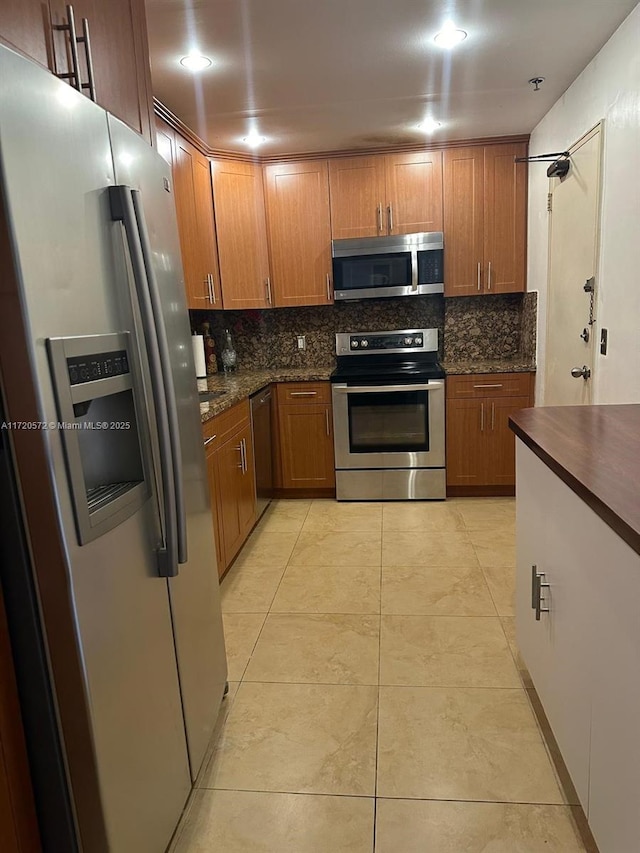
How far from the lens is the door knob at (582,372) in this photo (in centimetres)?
283

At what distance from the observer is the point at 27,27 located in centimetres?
108

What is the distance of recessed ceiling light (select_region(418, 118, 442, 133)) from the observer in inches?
138

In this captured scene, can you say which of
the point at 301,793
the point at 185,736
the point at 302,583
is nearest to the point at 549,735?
the point at 301,793

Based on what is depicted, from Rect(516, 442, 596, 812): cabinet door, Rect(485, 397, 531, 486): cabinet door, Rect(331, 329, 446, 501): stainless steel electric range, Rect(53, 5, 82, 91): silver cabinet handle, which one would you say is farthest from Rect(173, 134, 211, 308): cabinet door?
Rect(516, 442, 596, 812): cabinet door

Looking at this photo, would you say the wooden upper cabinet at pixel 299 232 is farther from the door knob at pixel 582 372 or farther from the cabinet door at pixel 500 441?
the door knob at pixel 582 372

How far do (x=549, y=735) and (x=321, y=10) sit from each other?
8.69 ft

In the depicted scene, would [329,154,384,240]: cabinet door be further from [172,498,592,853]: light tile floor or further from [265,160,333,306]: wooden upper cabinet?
[172,498,592,853]: light tile floor

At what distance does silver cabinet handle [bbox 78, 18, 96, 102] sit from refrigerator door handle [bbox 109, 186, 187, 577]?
0.28 meters

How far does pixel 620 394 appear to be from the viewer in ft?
8.07

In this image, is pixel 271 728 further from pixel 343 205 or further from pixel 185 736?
pixel 343 205

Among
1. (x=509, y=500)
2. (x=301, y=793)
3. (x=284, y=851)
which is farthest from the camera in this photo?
(x=509, y=500)

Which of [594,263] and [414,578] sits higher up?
[594,263]

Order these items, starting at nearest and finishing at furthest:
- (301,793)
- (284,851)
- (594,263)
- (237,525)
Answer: (284,851) → (301,793) → (594,263) → (237,525)

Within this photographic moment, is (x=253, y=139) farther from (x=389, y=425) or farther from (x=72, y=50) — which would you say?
(x=72, y=50)
